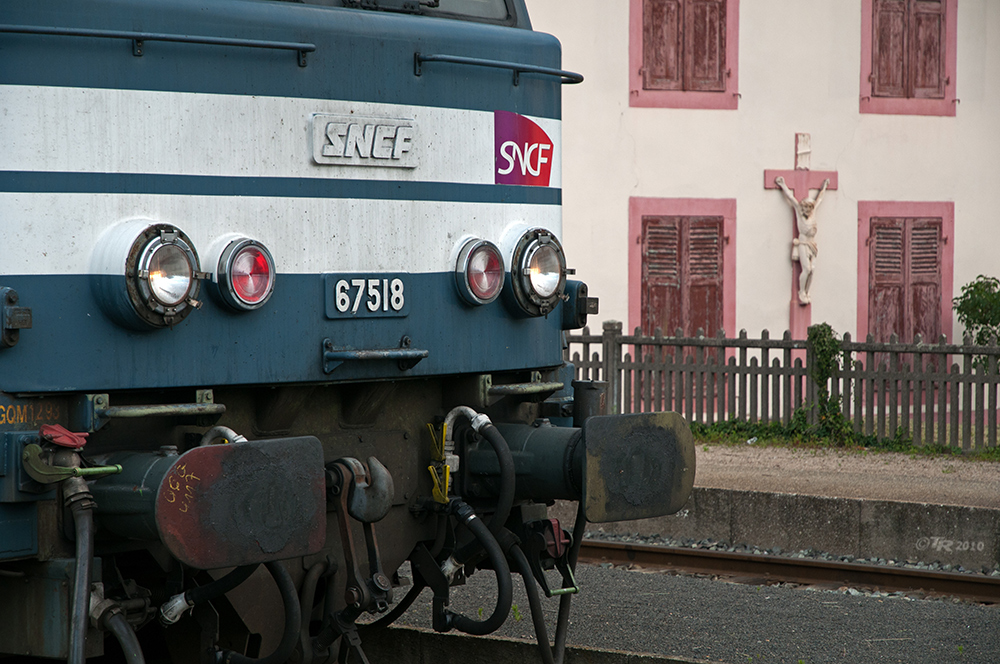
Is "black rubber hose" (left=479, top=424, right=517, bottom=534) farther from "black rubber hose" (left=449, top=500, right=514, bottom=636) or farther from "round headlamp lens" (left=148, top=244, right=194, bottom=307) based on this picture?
"round headlamp lens" (left=148, top=244, right=194, bottom=307)

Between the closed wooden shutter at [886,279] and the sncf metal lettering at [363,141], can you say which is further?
the closed wooden shutter at [886,279]

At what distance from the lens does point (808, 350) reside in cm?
1230

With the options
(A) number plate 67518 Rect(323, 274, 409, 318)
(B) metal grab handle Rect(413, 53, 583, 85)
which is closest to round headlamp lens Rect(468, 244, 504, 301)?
(A) number plate 67518 Rect(323, 274, 409, 318)

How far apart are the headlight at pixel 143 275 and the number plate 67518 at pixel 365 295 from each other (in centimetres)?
55

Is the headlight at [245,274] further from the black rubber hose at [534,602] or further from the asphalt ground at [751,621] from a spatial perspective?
the asphalt ground at [751,621]

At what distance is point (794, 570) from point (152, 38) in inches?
210

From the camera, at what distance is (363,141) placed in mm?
4211

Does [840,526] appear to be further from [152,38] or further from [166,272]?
[152,38]

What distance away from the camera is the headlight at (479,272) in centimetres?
447

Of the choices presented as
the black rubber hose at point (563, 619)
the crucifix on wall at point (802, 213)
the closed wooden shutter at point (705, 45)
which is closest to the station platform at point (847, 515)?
the black rubber hose at point (563, 619)

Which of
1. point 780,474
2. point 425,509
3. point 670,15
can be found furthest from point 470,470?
point 670,15

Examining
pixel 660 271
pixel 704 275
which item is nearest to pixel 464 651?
pixel 660 271

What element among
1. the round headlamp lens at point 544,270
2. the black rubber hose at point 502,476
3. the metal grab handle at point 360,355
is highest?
the round headlamp lens at point 544,270

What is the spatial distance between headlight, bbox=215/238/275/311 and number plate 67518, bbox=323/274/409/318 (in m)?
0.26
